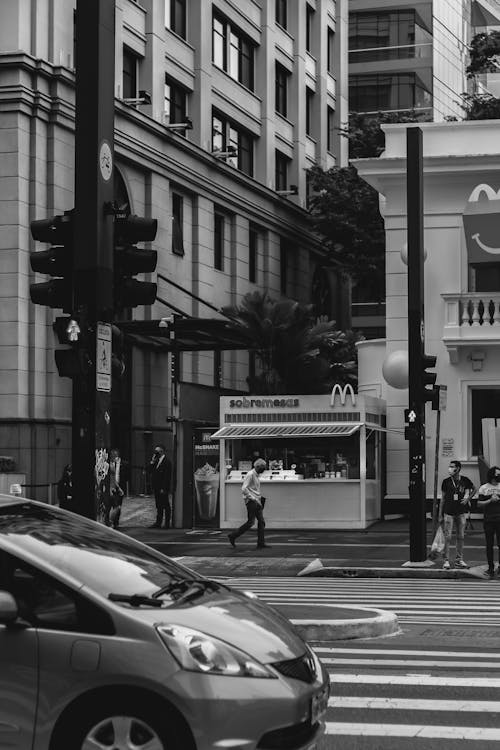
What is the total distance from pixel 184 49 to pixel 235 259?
7.95 m

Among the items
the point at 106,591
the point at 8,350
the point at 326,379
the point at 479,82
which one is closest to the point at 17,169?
the point at 8,350

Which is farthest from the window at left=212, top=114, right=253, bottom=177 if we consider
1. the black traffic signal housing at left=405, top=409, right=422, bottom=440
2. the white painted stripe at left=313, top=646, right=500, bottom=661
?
the white painted stripe at left=313, top=646, right=500, bottom=661

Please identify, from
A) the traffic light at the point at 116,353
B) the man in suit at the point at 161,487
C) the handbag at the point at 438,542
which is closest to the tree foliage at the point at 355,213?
the man in suit at the point at 161,487

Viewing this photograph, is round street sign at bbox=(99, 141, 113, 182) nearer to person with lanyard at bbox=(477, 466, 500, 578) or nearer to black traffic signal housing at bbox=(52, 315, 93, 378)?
black traffic signal housing at bbox=(52, 315, 93, 378)

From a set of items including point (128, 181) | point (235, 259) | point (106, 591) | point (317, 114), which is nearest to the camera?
point (106, 591)

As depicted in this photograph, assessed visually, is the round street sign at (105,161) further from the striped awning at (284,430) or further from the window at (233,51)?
the window at (233,51)

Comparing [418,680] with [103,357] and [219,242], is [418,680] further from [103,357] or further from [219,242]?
[219,242]

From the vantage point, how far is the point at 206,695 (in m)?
6.07

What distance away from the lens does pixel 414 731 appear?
816 cm

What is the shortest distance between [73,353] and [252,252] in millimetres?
39995

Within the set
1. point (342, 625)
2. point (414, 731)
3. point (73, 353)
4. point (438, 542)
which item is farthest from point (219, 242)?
point (414, 731)

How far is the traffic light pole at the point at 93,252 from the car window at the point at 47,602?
17.1ft

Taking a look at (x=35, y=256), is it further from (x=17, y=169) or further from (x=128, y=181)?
(x=128, y=181)

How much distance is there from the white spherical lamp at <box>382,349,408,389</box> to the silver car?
27.1 metres
